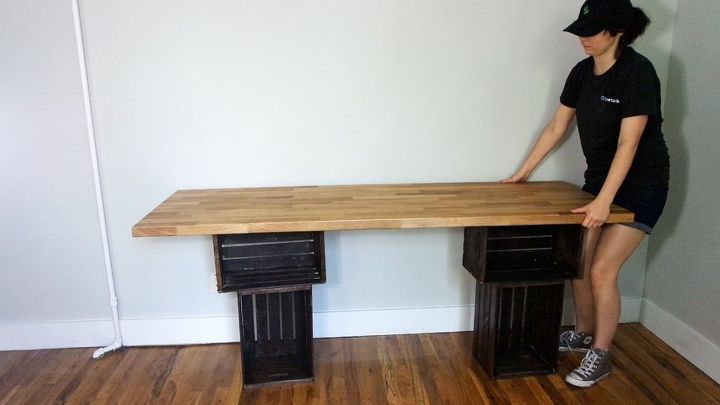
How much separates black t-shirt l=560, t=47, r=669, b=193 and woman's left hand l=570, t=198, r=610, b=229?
234 mm

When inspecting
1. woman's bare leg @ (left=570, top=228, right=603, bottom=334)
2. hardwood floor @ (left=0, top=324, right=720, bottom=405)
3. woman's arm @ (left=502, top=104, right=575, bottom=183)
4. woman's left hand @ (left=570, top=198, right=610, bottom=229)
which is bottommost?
hardwood floor @ (left=0, top=324, right=720, bottom=405)

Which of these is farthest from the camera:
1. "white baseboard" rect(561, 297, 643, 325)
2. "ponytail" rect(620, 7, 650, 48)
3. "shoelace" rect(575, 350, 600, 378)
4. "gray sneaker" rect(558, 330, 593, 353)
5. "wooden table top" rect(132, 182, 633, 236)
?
"white baseboard" rect(561, 297, 643, 325)

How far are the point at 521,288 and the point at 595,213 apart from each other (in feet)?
1.73

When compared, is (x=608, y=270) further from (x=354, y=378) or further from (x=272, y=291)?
(x=272, y=291)

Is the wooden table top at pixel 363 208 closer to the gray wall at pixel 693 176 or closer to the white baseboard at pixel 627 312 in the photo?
the gray wall at pixel 693 176

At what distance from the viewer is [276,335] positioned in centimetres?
221

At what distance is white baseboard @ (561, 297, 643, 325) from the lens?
252 cm

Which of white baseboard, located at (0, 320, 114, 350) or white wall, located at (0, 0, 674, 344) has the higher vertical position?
white wall, located at (0, 0, 674, 344)

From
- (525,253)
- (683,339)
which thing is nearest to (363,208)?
(525,253)

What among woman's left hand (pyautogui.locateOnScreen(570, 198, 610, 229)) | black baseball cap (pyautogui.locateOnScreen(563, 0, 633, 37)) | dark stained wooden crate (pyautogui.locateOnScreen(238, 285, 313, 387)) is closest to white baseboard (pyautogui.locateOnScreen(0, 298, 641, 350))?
dark stained wooden crate (pyautogui.locateOnScreen(238, 285, 313, 387))

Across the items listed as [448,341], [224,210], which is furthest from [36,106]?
[448,341]

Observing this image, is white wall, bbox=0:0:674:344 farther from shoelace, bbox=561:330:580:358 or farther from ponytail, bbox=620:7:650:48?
shoelace, bbox=561:330:580:358

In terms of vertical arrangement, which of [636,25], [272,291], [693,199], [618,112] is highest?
[636,25]

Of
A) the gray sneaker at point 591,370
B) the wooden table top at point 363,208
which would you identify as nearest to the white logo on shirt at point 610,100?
the wooden table top at point 363,208
